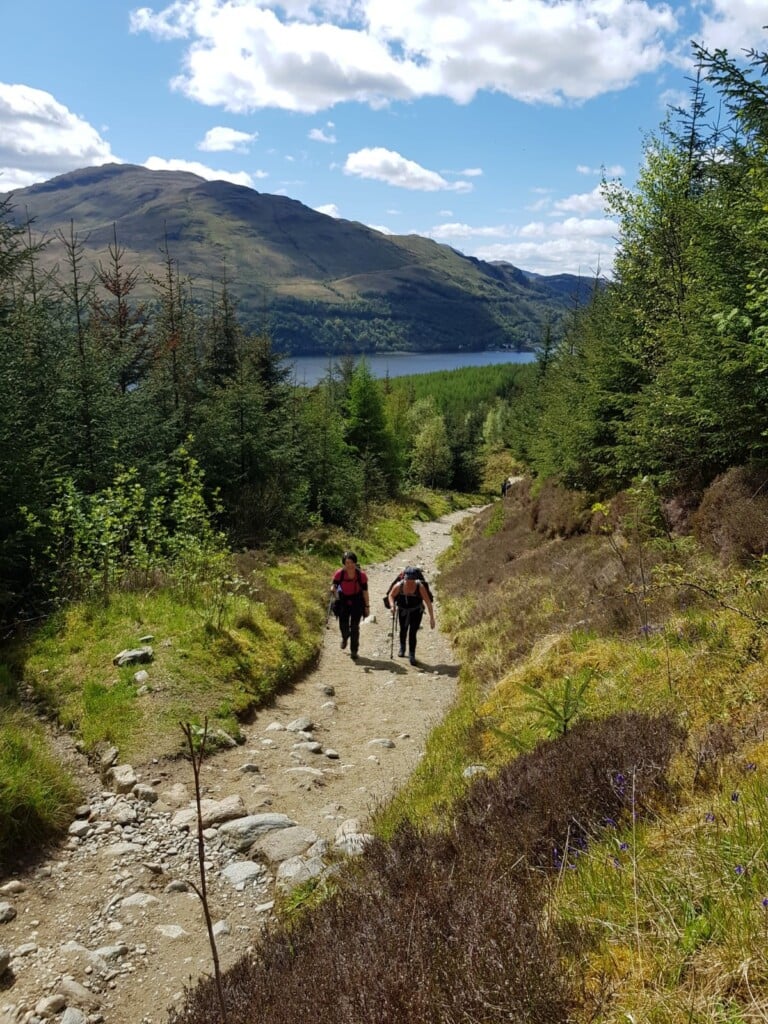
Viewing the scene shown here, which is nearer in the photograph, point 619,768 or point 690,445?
point 619,768

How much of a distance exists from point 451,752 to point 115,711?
402cm

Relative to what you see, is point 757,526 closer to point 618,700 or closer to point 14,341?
point 618,700

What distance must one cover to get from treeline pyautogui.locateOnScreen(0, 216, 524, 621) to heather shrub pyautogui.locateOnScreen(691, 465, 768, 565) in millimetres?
8409

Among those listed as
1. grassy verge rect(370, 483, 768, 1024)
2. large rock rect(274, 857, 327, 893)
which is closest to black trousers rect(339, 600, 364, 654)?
grassy verge rect(370, 483, 768, 1024)

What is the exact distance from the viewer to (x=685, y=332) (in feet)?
41.7

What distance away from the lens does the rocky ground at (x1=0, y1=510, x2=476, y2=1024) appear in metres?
3.85

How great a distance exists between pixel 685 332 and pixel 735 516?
19.3 feet

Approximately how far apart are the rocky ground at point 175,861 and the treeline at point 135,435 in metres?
4.71

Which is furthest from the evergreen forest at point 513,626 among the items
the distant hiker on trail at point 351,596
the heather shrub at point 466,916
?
the distant hiker on trail at point 351,596

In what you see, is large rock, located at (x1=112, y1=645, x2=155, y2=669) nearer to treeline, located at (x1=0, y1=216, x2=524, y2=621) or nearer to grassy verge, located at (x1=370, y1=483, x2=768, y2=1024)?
treeline, located at (x1=0, y1=216, x2=524, y2=621)

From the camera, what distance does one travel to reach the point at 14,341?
1269 cm

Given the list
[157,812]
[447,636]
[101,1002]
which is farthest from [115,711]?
[447,636]

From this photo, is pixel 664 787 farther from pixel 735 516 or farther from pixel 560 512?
pixel 560 512

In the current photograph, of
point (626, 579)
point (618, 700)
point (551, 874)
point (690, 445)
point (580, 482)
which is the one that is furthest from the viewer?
point (580, 482)
